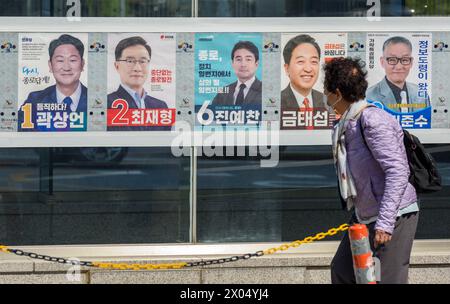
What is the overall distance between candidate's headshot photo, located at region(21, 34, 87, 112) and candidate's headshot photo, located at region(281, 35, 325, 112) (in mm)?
1817

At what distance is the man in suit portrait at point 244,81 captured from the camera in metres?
8.98

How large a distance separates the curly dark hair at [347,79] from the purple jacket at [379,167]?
5.6 inches

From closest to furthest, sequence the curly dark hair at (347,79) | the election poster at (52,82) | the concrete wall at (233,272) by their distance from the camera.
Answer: the curly dark hair at (347,79), the concrete wall at (233,272), the election poster at (52,82)

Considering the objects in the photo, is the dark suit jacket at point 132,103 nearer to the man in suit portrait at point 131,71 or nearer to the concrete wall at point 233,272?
the man in suit portrait at point 131,71

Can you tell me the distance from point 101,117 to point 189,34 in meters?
1.08

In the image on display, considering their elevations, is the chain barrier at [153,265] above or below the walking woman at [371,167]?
below

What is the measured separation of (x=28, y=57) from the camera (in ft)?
29.0

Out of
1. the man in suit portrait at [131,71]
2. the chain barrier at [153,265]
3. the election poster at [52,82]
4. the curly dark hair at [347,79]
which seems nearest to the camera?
the curly dark hair at [347,79]

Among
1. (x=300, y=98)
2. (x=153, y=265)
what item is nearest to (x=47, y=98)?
(x=153, y=265)

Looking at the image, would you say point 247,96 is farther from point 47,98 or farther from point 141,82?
point 47,98

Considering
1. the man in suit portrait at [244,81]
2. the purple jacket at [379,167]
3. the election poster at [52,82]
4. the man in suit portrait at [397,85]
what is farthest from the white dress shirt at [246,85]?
the purple jacket at [379,167]

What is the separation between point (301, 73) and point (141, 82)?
1445 mm
